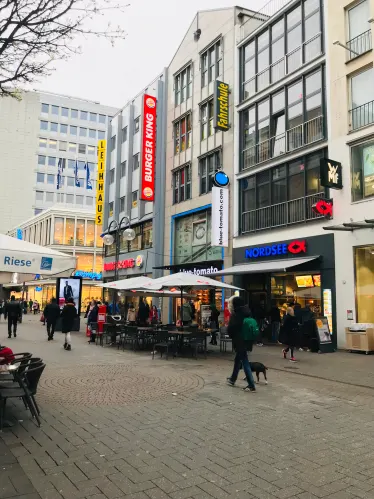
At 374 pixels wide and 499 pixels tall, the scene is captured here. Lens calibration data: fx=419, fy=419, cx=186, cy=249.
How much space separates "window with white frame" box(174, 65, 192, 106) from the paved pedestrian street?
880 inches

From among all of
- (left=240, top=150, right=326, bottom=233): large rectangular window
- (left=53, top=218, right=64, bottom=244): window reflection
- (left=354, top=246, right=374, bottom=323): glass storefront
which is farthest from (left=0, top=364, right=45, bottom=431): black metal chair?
(left=53, top=218, right=64, bottom=244): window reflection

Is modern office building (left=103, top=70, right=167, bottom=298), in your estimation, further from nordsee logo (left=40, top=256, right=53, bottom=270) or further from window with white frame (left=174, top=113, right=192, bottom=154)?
nordsee logo (left=40, top=256, right=53, bottom=270)

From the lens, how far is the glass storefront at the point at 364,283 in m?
15.3

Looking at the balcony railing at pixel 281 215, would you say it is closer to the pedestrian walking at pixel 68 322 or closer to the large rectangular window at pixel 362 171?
the large rectangular window at pixel 362 171

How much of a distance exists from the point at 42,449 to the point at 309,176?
15.7 metres

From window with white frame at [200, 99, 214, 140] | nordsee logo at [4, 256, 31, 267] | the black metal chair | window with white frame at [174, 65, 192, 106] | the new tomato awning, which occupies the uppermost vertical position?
window with white frame at [174, 65, 192, 106]

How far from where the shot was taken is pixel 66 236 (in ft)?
164

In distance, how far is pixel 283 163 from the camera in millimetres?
19250

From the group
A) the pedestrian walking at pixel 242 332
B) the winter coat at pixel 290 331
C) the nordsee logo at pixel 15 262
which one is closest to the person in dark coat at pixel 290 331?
the winter coat at pixel 290 331

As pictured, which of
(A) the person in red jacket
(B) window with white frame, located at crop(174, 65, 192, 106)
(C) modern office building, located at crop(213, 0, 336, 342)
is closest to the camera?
(A) the person in red jacket

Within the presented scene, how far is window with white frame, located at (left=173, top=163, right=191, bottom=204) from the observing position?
26.5 meters

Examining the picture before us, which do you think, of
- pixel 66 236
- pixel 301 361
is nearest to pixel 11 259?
pixel 301 361

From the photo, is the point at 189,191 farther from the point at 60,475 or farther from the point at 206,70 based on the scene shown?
the point at 60,475

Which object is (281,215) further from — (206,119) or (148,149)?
(148,149)
